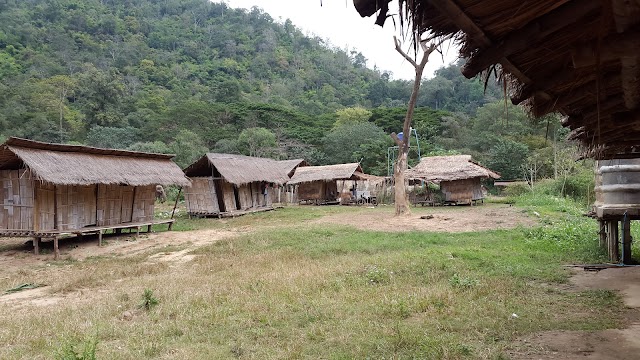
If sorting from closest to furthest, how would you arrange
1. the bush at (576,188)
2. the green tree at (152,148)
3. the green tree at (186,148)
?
1. the bush at (576,188)
2. the green tree at (152,148)
3. the green tree at (186,148)

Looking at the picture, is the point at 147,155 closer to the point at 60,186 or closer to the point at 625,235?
the point at 60,186

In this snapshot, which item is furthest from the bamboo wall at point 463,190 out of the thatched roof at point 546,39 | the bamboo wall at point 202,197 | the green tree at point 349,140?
the thatched roof at point 546,39

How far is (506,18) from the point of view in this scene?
2547mm

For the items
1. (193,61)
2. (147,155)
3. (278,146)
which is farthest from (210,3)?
(147,155)

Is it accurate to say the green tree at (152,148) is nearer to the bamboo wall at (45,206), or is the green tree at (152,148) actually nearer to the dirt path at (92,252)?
the dirt path at (92,252)

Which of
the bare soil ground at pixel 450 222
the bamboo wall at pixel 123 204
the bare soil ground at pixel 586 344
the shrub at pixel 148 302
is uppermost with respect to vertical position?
the bamboo wall at pixel 123 204

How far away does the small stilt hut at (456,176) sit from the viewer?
24875 millimetres

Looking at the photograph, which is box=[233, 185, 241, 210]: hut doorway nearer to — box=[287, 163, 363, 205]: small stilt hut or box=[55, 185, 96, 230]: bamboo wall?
box=[287, 163, 363, 205]: small stilt hut

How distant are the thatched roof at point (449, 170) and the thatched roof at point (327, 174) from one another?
204 inches

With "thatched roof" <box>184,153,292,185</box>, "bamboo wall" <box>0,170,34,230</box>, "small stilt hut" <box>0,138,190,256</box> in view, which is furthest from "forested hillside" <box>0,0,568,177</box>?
"bamboo wall" <box>0,170,34,230</box>

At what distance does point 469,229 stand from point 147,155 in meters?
13.8

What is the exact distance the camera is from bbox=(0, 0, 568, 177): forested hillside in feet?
129

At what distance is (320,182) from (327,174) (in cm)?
158

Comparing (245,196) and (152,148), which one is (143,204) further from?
(152,148)
